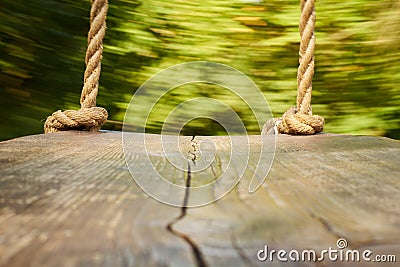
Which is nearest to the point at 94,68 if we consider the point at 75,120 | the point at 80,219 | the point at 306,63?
the point at 75,120

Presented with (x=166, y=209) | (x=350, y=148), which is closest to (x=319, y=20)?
(x=350, y=148)

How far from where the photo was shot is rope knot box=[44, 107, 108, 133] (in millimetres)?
1099

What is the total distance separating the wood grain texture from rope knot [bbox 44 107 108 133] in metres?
0.52

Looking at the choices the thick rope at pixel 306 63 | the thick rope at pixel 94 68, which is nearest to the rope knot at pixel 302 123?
the thick rope at pixel 306 63

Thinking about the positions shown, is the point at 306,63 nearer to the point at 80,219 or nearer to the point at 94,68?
the point at 94,68

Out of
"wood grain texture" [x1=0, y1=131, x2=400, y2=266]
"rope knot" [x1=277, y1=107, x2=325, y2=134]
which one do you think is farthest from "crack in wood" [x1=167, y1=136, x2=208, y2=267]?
"rope knot" [x1=277, y1=107, x2=325, y2=134]

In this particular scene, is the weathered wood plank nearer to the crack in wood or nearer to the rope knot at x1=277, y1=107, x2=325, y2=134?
the crack in wood

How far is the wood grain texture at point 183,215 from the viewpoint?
11.1 inches

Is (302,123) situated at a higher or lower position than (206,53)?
lower

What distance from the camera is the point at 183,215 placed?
0.35m

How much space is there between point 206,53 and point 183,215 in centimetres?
178

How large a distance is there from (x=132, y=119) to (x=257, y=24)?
711 mm

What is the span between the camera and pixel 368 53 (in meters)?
1.94

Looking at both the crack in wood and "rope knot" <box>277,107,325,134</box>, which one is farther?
"rope knot" <box>277,107,325,134</box>
